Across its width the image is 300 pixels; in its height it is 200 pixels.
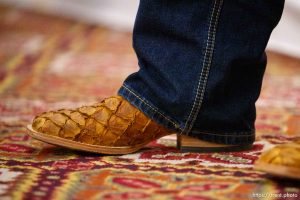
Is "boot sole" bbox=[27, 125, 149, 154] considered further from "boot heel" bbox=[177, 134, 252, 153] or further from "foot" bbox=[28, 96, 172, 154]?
"boot heel" bbox=[177, 134, 252, 153]

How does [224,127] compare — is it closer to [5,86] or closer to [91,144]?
[91,144]

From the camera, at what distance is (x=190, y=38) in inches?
38.2

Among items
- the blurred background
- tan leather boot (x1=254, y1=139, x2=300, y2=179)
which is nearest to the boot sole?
tan leather boot (x1=254, y1=139, x2=300, y2=179)

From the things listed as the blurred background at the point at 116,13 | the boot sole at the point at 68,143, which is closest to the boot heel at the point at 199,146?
the boot sole at the point at 68,143

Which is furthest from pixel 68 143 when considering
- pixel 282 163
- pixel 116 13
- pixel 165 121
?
pixel 116 13

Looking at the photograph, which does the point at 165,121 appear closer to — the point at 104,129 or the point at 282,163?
the point at 104,129

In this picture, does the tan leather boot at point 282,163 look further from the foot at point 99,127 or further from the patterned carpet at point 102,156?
the foot at point 99,127

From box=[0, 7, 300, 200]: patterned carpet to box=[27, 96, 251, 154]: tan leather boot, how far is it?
0.8 inches

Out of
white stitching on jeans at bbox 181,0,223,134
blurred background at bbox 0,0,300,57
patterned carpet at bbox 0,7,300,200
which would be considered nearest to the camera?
patterned carpet at bbox 0,7,300,200

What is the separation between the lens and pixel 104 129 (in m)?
1.01

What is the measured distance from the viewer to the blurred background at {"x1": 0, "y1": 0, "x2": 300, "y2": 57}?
2303 millimetres

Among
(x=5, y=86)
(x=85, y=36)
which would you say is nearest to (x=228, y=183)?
(x=5, y=86)

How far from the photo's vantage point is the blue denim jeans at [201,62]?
3.16 ft

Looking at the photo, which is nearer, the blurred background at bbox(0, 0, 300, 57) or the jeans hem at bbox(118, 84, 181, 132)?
the jeans hem at bbox(118, 84, 181, 132)
